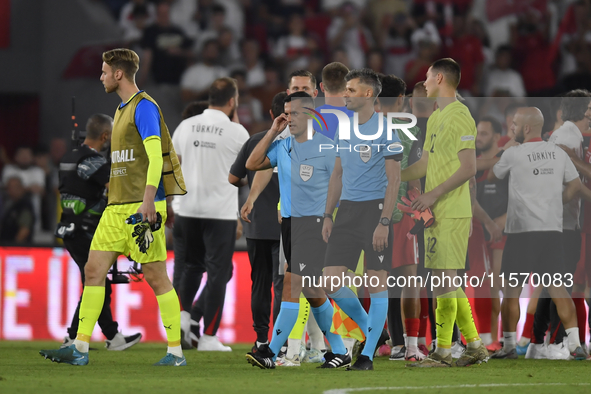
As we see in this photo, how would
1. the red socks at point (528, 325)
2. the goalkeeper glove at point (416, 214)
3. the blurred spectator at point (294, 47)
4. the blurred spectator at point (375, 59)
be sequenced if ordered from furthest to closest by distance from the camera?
the blurred spectator at point (294, 47)
the blurred spectator at point (375, 59)
the red socks at point (528, 325)
the goalkeeper glove at point (416, 214)

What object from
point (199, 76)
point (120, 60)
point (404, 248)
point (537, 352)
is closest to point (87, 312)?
point (120, 60)

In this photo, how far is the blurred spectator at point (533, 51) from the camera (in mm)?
14109

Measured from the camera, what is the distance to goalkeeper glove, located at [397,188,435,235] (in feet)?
20.5

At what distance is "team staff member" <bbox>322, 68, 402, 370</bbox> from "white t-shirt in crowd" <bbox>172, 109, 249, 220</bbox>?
2.12 metres

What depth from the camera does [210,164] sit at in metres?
8.11

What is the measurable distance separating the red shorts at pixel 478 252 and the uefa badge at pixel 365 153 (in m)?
1.97

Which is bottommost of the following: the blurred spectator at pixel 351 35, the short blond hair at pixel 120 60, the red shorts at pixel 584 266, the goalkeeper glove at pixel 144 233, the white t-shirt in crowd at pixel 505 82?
the red shorts at pixel 584 266

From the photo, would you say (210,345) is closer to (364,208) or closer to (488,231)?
(364,208)

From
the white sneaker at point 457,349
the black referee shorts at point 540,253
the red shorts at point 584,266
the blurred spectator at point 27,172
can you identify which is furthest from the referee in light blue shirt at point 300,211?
the blurred spectator at point 27,172

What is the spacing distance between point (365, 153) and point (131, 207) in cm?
166

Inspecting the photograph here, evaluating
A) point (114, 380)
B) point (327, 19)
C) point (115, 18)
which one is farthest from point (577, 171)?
point (115, 18)

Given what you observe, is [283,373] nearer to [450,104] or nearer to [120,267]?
[450,104]

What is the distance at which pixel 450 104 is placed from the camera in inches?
247

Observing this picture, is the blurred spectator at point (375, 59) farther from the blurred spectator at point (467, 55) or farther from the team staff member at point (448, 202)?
the team staff member at point (448, 202)
